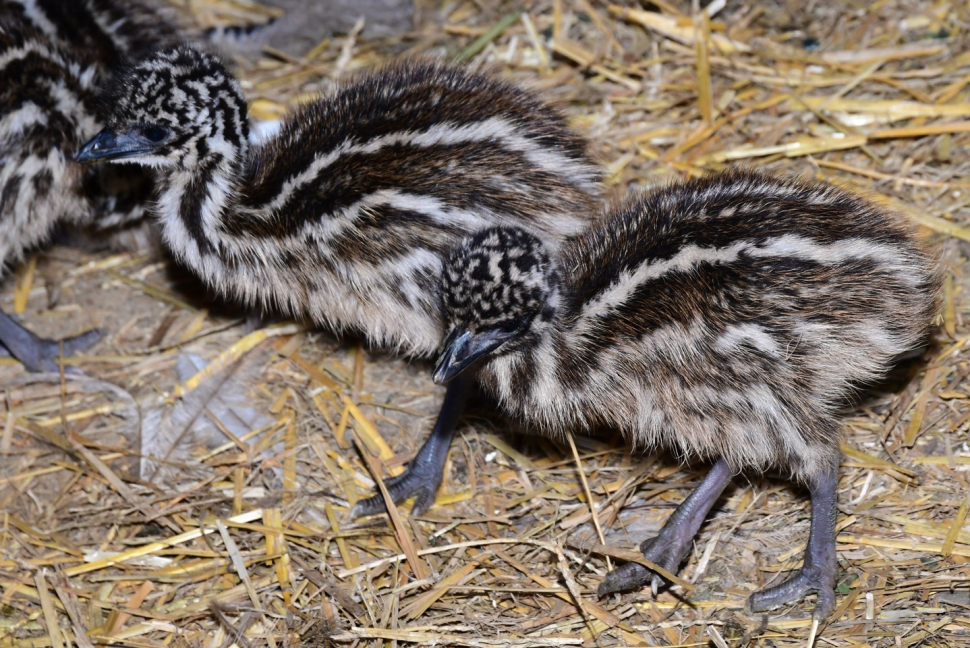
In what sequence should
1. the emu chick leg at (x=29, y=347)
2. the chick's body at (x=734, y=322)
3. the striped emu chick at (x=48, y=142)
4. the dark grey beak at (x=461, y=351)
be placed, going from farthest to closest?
the emu chick leg at (x=29, y=347) → the striped emu chick at (x=48, y=142) → the dark grey beak at (x=461, y=351) → the chick's body at (x=734, y=322)

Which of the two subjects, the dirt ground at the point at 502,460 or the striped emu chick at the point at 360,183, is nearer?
the dirt ground at the point at 502,460

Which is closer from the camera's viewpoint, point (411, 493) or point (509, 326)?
point (509, 326)

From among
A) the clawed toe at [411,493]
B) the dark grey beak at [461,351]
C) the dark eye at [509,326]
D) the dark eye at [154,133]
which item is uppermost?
the dark eye at [154,133]

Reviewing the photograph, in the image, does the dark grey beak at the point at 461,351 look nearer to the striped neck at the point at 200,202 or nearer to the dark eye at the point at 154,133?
the striped neck at the point at 200,202

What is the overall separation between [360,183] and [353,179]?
0.03 meters

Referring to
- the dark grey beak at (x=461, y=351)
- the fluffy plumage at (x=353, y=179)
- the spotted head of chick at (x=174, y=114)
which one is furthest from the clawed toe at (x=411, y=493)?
the spotted head of chick at (x=174, y=114)

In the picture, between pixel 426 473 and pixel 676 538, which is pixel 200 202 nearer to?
pixel 426 473

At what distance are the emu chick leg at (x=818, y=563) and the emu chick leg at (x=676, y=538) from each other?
0.82 ft

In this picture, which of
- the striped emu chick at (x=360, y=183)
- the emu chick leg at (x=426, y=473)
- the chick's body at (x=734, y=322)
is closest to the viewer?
the chick's body at (x=734, y=322)

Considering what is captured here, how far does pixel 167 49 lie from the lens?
12.7ft

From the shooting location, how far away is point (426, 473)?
3.71 m

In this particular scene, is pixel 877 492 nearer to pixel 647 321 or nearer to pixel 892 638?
pixel 892 638

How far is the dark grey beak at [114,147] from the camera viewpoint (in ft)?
12.4

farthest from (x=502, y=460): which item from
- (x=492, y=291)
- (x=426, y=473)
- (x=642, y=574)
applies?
(x=492, y=291)
